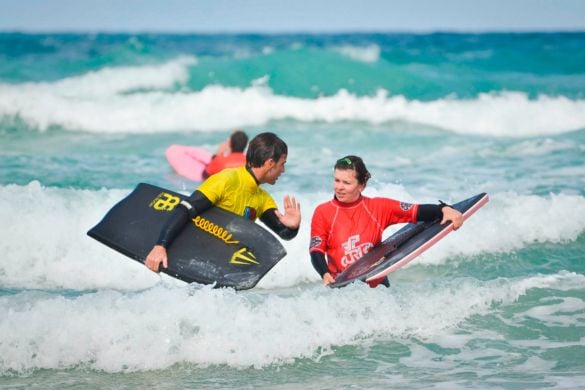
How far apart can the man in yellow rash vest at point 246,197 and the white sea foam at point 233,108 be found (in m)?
12.4

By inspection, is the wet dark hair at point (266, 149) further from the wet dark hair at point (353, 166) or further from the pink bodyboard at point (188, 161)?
the pink bodyboard at point (188, 161)

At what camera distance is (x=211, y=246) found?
18.7 feet

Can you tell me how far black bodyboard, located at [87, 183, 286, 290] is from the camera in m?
5.58

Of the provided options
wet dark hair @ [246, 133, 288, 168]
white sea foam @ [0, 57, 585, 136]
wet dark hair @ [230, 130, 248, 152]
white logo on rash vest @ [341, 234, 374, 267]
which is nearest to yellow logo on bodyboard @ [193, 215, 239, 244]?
wet dark hair @ [246, 133, 288, 168]

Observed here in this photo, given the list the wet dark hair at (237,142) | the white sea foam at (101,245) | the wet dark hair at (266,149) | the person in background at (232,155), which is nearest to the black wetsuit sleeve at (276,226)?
the wet dark hair at (266,149)

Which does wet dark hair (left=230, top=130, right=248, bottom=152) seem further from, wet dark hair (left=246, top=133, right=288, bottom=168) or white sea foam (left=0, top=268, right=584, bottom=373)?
wet dark hair (left=246, top=133, right=288, bottom=168)

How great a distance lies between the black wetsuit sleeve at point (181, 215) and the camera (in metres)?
5.46

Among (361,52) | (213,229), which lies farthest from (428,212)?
(361,52)

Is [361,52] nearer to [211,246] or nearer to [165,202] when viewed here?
[165,202]

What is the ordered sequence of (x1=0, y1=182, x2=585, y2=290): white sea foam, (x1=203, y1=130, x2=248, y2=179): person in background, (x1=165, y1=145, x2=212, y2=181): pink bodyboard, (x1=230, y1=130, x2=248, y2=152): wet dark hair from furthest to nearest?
(x1=165, y1=145, x2=212, y2=181): pink bodyboard, (x1=230, y1=130, x2=248, y2=152): wet dark hair, (x1=203, y1=130, x2=248, y2=179): person in background, (x1=0, y1=182, x2=585, y2=290): white sea foam

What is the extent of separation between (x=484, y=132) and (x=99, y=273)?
11155 millimetres

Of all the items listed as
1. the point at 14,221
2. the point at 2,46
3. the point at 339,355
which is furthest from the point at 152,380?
the point at 2,46

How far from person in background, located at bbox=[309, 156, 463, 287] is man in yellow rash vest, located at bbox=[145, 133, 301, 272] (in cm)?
19

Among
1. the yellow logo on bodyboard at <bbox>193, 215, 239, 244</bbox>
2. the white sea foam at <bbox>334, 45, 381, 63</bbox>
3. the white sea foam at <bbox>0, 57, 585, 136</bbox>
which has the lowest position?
the yellow logo on bodyboard at <bbox>193, 215, 239, 244</bbox>
